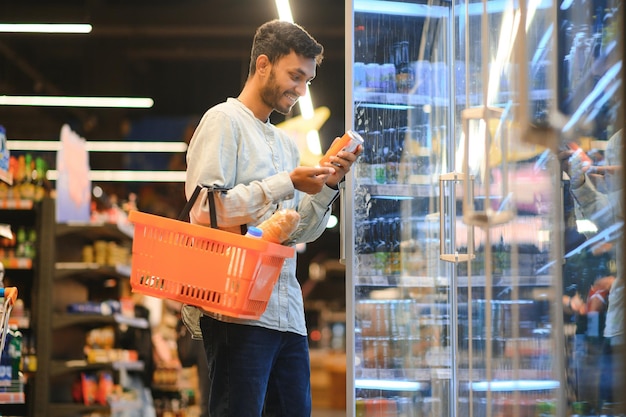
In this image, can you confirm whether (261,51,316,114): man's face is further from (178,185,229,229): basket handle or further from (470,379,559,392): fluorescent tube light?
(470,379,559,392): fluorescent tube light

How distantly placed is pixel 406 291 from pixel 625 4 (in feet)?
11.6

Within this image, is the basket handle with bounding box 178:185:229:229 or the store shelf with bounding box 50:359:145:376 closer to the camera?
the basket handle with bounding box 178:185:229:229

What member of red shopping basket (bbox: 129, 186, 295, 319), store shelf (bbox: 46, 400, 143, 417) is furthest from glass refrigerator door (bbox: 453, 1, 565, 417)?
store shelf (bbox: 46, 400, 143, 417)

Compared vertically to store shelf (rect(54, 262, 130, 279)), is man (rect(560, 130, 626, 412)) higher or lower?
lower

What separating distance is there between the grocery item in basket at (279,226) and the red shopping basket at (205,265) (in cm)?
4

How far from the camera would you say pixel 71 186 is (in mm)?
7324

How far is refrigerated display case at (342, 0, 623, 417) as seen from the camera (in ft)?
6.75

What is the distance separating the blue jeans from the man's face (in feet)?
2.50

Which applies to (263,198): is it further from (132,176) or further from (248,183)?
(132,176)

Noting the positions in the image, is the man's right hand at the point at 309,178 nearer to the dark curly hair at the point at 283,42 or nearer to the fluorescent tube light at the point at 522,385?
the dark curly hair at the point at 283,42

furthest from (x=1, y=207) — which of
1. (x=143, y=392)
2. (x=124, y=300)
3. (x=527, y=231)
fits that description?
(x=527, y=231)

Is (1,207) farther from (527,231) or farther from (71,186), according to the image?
(527,231)

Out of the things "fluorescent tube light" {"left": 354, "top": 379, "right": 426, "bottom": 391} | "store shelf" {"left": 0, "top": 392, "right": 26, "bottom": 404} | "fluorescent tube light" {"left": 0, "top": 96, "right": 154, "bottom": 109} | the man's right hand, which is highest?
"fluorescent tube light" {"left": 0, "top": 96, "right": 154, "bottom": 109}

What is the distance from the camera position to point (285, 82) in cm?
307
